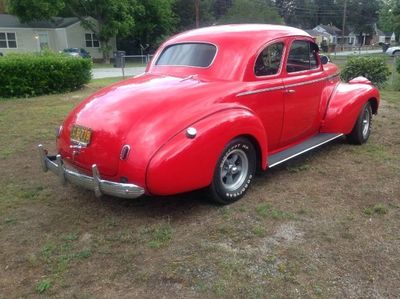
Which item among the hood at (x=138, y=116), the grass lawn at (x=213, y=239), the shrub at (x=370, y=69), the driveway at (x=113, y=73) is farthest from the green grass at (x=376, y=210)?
the driveway at (x=113, y=73)

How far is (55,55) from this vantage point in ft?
45.6

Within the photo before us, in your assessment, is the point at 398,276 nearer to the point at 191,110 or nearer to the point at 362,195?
the point at 362,195

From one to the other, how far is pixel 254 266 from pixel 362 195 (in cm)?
193

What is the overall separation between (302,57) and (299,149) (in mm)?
1234

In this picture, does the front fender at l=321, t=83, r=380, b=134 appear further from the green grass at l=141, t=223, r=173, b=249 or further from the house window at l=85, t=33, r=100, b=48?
the house window at l=85, t=33, r=100, b=48

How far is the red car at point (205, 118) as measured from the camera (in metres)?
3.74

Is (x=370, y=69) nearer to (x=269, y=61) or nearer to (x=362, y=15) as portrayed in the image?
(x=269, y=61)

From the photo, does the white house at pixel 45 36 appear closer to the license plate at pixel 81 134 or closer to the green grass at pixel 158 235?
the license plate at pixel 81 134

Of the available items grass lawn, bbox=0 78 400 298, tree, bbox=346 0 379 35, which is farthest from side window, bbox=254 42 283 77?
tree, bbox=346 0 379 35

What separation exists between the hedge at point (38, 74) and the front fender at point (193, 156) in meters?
9.99

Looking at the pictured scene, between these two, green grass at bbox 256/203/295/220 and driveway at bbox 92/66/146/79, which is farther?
driveway at bbox 92/66/146/79

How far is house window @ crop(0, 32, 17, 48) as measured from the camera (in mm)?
39562

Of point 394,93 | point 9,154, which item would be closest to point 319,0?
point 394,93

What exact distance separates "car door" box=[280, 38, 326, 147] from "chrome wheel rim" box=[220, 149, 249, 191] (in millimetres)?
883
